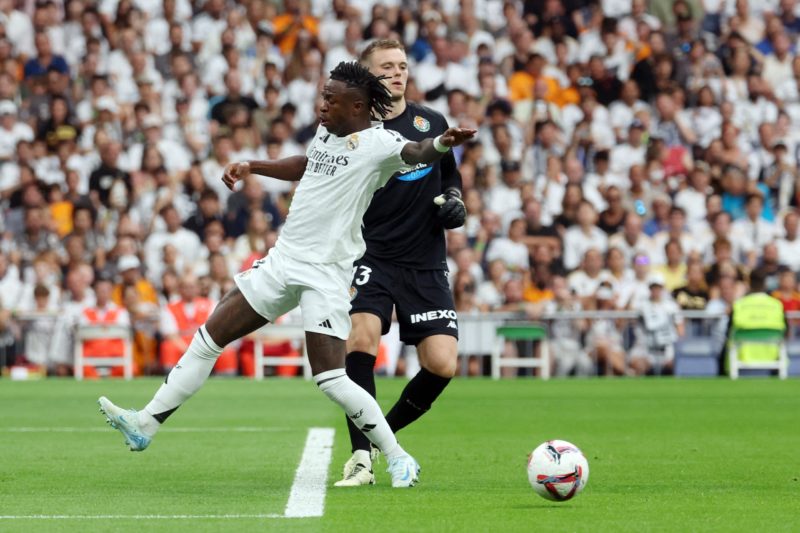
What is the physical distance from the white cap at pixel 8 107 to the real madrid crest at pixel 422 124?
15.2m

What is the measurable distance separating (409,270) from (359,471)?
1343 millimetres

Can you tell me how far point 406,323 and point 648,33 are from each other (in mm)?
16312

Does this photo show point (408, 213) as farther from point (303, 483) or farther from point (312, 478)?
point (303, 483)

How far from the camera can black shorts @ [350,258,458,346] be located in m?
8.99

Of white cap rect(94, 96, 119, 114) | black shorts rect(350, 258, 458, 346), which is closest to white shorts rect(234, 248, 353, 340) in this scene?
black shorts rect(350, 258, 458, 346)

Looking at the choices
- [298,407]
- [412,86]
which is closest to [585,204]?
[412,86]

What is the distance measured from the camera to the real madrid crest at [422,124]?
909 centimetres

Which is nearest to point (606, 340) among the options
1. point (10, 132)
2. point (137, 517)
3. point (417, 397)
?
point (10, 132)

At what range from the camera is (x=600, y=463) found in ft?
31.6

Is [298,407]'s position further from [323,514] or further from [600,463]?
[323,514]

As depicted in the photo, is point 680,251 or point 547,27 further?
point 547,27

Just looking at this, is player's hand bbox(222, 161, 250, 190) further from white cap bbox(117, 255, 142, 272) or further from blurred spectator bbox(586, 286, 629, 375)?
white cap bbox(117, 255, 142, 272)

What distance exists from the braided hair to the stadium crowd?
485 inches

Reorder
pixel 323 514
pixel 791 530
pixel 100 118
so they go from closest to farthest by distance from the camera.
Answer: pixel 791 530 → pixel 323 514 → pixel 100 118
